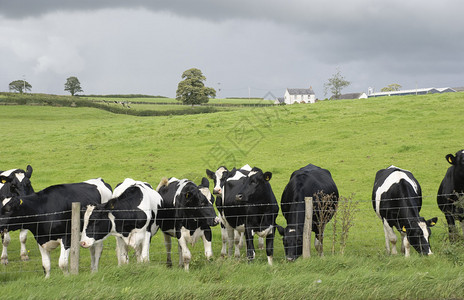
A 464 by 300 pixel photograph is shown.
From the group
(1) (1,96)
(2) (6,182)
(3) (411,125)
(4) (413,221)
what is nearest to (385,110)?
(3) (411,125)

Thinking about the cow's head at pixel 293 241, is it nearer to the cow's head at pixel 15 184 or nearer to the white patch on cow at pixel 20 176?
the cow's head at pixel 15 184

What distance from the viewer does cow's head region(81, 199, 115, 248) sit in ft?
28.4

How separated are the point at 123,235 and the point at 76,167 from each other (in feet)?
55.4

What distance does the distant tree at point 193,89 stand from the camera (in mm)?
74188

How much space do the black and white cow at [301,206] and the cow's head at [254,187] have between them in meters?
0.66

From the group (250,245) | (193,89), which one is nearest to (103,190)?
(250,245)

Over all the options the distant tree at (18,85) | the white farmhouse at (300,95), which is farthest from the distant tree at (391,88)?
the distant tree at (18,85)

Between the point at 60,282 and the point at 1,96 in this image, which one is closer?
the point at 60,282

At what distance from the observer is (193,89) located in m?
74.1

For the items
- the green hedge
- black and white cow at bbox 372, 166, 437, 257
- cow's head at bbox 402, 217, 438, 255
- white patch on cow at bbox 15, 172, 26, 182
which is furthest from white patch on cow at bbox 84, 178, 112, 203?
the green hedge

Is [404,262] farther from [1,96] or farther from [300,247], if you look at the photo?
[1,96]

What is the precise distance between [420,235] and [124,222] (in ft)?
19.3

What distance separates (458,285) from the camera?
7.09m

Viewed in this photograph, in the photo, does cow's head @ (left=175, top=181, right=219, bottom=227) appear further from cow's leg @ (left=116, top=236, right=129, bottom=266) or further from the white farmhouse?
the white farmhouse
